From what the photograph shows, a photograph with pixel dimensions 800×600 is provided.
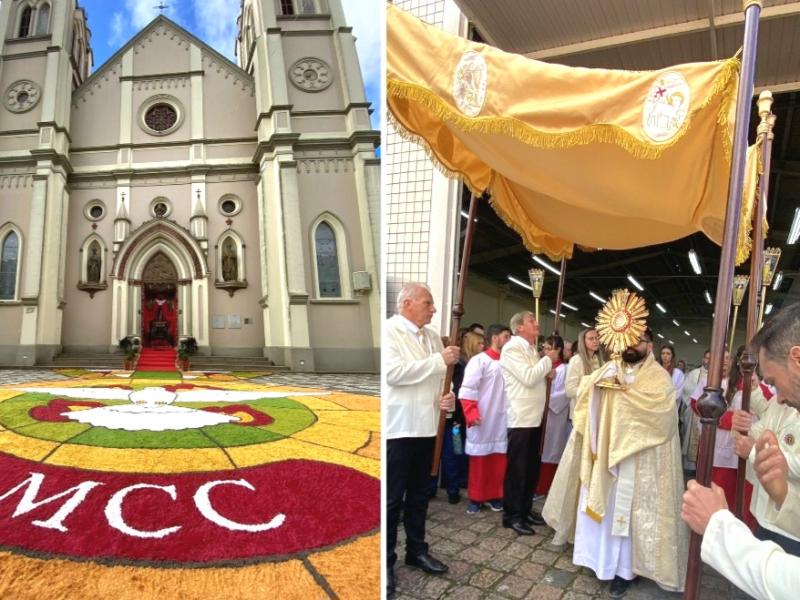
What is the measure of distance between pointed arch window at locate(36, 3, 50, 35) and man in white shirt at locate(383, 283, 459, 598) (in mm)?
4934

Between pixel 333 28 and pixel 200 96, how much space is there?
1882 mm

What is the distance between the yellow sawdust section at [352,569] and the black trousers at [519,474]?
1.06 m

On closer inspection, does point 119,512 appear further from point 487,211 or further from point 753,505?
point 487,211

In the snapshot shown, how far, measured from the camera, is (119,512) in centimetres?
208

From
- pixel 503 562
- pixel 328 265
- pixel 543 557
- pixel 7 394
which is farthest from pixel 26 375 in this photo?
pixel 543 557

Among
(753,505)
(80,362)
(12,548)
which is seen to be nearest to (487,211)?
(80,362)

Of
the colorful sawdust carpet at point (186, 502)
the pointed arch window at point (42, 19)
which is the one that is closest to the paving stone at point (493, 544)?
the colorful sawdust carpet at point (186, 502)

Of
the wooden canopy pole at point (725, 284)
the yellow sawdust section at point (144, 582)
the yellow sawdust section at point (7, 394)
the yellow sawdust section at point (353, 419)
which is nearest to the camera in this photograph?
the wooden canopy pole at point (725, 284)

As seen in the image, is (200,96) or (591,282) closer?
(200,96)

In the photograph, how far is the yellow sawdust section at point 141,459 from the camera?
2.63 m

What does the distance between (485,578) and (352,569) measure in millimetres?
702

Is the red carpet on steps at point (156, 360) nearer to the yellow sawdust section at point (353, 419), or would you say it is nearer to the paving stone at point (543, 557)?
the yellow sawdust section at point (353, 419)

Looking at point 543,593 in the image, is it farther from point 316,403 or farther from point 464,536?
point 316,403

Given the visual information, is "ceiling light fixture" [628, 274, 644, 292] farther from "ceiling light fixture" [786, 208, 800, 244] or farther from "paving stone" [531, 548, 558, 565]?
"paving stone" [531, 548, 558, 565]
